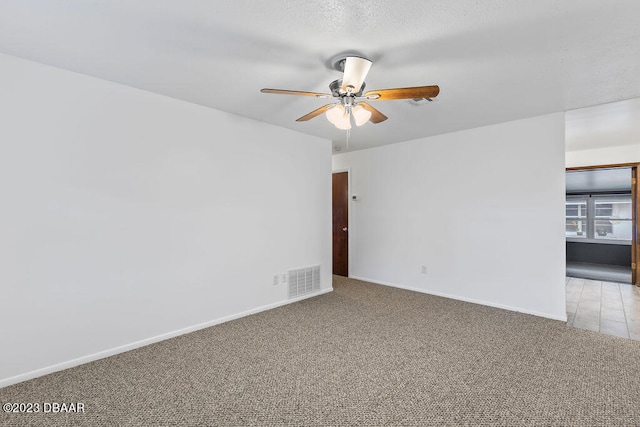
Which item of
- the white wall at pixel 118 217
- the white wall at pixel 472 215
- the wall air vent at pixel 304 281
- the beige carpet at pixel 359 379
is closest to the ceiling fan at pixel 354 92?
the white wall at pixel 118 217

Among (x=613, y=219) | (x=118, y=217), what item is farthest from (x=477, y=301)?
(x=613, y=219)

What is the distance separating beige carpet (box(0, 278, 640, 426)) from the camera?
A: 6.06ft

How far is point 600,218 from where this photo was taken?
700 centimetres

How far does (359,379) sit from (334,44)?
239 cm

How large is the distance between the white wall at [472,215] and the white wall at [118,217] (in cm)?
199

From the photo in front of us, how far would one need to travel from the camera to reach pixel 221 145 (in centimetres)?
341

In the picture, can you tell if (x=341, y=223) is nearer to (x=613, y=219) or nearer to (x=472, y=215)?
(x=472, y=215)

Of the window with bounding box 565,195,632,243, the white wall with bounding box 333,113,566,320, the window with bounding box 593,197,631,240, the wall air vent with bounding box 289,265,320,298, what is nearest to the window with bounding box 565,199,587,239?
the window with bounding box 565,195,632,243

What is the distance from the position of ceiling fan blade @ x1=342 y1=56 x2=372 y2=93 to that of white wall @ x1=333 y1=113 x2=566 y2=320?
261 centimetres

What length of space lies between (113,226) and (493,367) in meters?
3.40

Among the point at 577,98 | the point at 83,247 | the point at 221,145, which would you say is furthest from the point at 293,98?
the point at 577,98

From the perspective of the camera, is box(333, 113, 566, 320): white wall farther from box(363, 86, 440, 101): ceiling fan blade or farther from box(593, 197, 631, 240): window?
box(593, 197, 631, 240): window

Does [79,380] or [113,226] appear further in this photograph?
[113,226]

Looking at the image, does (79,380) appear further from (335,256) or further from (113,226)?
(335,256)
